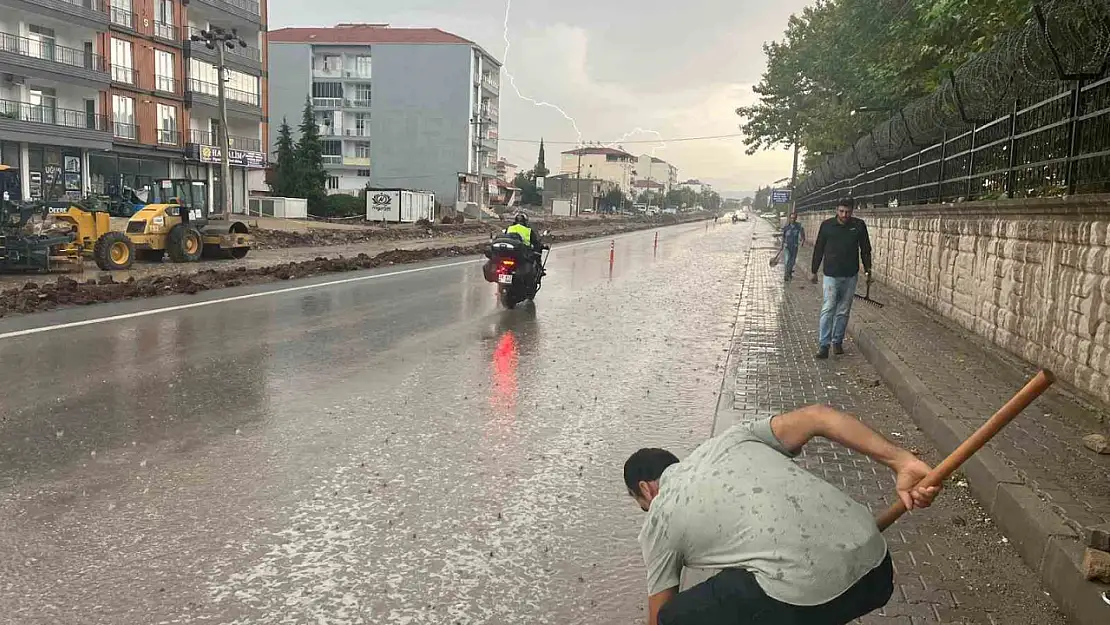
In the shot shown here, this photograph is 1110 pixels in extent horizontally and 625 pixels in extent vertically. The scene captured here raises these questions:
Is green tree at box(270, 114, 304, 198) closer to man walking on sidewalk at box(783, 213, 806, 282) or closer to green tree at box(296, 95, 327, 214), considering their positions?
green tree at box(296, 95, 327, 214)

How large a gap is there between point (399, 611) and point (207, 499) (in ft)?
5.97

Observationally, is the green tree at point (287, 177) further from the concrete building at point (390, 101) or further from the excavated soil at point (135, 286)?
the excavated soil at point (135, 286)

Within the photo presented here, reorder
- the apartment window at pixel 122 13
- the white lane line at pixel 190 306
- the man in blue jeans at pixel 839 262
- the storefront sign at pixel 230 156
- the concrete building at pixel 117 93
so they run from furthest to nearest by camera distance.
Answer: the storefront sign at pixel 230 156, the apartment window at pixel 122 13, the concrete building at pixel 117 93, the white lane line at pixel 190 306, the man in blue jeans at pixel 839 262

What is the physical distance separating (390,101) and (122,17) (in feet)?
126

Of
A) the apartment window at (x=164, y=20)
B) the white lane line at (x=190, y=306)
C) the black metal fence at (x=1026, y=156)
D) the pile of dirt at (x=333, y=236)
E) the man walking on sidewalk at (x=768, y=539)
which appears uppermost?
the apartment window at (x=164, y=20)

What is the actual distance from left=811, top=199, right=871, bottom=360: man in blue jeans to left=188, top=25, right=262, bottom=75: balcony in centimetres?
4690

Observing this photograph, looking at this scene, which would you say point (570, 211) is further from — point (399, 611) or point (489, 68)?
point (399, 611)

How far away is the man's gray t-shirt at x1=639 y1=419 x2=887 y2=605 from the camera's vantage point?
223 centimetres

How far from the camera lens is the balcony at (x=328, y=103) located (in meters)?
83.5

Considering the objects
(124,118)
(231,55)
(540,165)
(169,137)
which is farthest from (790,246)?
(540,165)

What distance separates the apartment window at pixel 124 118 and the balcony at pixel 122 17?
3674mm

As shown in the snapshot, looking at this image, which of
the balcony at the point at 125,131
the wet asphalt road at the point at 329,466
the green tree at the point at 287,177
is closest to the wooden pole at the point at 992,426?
the wet asphalt road at the point at 329,466

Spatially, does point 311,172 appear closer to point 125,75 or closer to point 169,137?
point 169,137

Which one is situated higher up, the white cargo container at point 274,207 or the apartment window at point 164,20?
the apartment window at point 164,20
